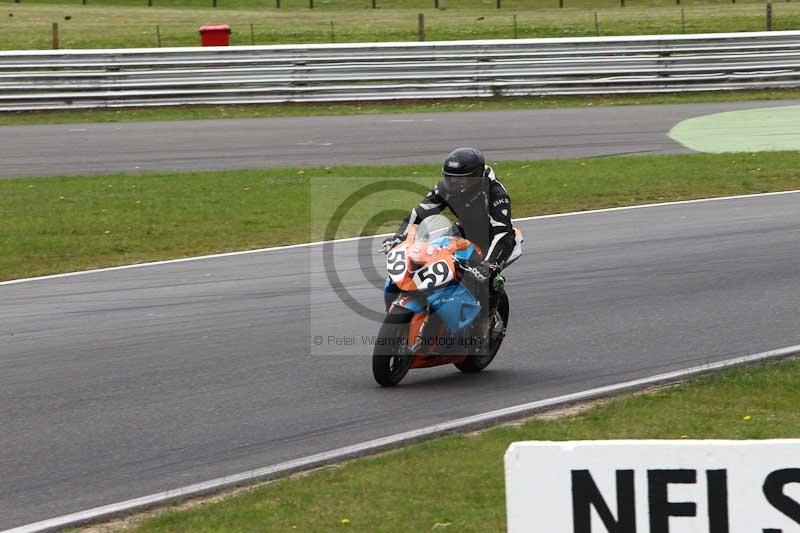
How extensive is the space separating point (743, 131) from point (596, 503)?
18.7 metres

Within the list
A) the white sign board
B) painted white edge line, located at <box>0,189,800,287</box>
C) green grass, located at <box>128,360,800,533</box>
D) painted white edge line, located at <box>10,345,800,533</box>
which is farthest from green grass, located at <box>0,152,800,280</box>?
the white sign board

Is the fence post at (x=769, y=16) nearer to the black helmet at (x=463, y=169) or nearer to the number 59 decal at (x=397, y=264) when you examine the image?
the black helmet at (x=463, y=169)

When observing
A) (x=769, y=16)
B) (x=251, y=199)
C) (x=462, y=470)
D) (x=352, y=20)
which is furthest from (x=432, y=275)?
(x=352, y=20)

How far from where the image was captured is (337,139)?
2092cm

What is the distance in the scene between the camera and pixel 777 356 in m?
9.19

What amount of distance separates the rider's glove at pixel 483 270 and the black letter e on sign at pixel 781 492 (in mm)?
5086

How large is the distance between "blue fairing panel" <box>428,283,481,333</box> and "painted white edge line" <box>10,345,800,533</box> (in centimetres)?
75

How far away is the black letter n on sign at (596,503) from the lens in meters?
3.26

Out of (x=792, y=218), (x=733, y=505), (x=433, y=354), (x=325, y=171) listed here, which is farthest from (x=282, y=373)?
(x=325, y=171)

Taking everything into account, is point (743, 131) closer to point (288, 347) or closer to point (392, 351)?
point (288, 347)

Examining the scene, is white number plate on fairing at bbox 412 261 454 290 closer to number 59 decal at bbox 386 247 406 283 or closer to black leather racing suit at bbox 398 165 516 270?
number 59 decal at bbox 386 247 406 283

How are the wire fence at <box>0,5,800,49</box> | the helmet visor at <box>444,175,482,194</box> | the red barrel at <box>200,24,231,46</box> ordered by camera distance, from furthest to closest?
1. the wire fence at <box>0,5,800,49</box>
2. the red barrel at <box>200,24,231,46</box>
3. the helmet visor at <box>444,175,482,194</box>

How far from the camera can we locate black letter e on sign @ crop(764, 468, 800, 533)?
10.5 ft

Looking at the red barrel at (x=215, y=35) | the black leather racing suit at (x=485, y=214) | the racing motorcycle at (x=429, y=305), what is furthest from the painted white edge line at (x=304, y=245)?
the red barrel at (x=215, y=35)
